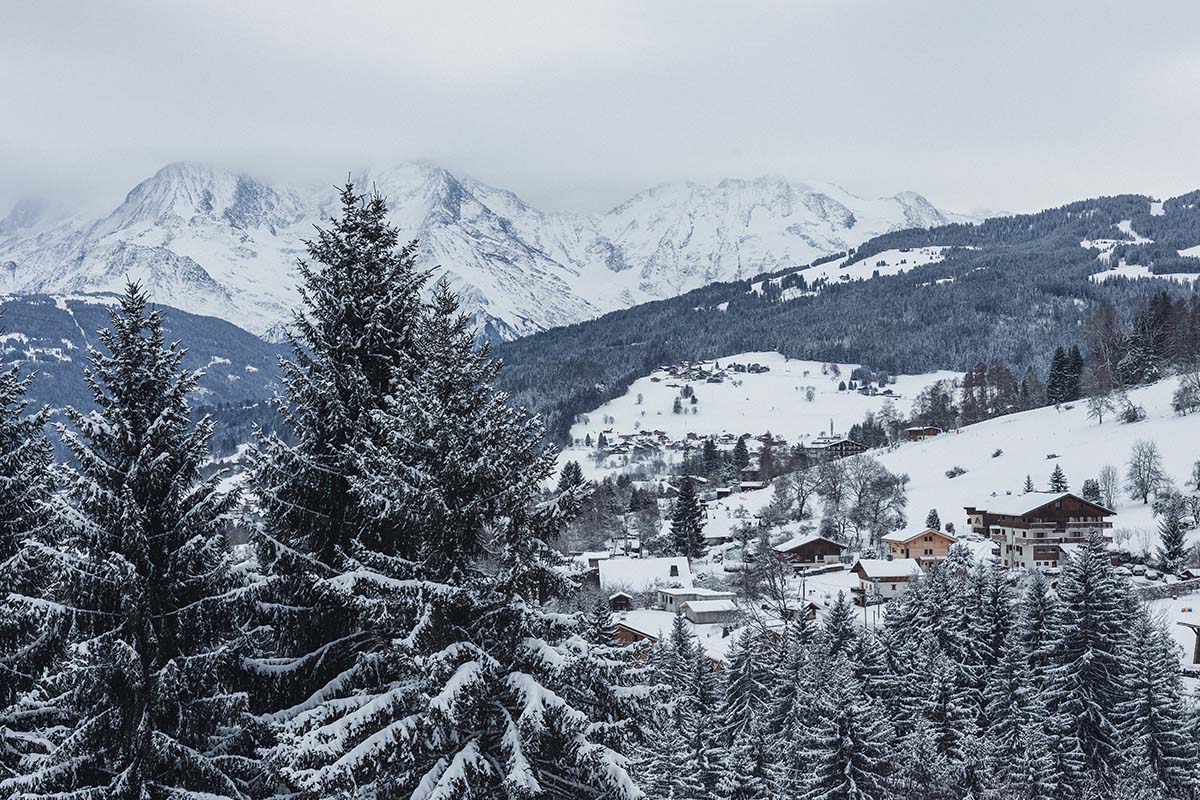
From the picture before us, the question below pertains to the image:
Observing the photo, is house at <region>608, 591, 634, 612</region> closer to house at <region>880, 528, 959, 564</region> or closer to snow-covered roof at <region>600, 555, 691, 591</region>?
snow-covered roof at <region>600, 555, 691, 591</region>

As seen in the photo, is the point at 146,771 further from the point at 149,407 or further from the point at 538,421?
the point at 538,421

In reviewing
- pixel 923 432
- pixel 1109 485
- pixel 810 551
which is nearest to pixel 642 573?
pixel 810 551

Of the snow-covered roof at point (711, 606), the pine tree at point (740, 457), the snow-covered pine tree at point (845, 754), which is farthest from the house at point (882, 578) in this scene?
the pine tree at point (740, 457)

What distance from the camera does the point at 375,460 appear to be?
12.6m

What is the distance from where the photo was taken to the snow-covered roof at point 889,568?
272 ft

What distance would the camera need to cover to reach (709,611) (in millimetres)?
77125

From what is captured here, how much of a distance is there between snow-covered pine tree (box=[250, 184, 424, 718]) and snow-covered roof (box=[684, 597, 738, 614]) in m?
64.3

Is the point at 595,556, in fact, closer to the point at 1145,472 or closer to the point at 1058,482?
the point at 1058,482

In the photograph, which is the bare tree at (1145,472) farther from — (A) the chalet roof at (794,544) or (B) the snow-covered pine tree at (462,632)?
(B) the snow-covered pine tree at (462,632)

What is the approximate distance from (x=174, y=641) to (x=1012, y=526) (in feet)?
292

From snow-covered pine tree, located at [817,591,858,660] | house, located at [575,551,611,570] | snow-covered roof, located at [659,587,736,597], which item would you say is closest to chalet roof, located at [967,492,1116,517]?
snow-covered roof, located at [659,587,736,597]

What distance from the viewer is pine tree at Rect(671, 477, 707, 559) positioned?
345 ft

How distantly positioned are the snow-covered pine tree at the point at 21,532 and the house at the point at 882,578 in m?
73.1

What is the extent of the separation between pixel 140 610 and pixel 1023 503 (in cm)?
9102
